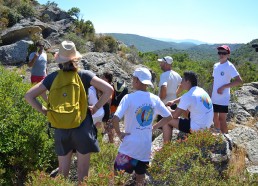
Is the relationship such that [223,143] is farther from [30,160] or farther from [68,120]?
[30,160]

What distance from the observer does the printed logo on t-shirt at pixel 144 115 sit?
11.7 ft

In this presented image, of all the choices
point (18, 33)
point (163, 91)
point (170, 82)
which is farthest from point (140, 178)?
point (18, 33)

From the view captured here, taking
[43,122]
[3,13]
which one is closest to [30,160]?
[43,122]

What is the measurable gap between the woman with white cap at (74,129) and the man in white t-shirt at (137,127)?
26cm

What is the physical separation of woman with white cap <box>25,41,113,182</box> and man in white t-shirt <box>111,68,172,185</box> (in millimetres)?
262

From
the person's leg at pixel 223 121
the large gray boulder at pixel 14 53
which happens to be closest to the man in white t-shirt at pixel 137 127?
the person's leg at pixel 223 121

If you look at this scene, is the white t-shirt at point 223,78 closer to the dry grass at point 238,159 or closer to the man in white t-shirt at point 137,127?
the dry grass at point 238,159

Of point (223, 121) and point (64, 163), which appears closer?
point (64, 163)

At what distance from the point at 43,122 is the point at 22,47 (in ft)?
35.4

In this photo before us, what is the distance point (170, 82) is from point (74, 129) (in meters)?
2.85

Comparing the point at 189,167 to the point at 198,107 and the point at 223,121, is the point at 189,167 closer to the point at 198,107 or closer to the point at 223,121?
the point at 198,107

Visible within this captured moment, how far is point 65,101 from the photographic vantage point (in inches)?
129

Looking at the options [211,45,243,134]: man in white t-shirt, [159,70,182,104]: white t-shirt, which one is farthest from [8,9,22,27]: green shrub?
[211,45,243,134]: man in white t-shirt

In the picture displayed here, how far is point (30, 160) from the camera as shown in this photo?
4.59m
